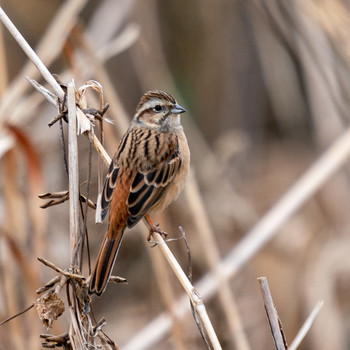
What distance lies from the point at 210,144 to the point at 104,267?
14.9 feet

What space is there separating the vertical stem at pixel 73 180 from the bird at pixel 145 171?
404 millimetres

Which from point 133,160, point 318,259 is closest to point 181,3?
point 318,259

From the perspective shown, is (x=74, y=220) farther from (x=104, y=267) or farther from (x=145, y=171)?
(x=145, y=171)

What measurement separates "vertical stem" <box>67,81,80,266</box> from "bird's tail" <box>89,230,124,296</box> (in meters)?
0.18

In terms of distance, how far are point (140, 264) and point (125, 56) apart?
7.07ft

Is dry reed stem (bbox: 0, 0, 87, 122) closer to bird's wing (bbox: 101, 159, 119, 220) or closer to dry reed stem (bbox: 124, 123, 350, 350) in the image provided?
bird's wing (bbox: 101, 159, 119, 220)

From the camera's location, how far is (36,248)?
3691 mm

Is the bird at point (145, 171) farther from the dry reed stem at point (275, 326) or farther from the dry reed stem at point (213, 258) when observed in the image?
the dry reed stem at point (275, 326)

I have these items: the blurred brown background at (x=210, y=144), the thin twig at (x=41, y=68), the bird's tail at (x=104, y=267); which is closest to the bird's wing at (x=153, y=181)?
the bird's tail at (x=104, y=267)

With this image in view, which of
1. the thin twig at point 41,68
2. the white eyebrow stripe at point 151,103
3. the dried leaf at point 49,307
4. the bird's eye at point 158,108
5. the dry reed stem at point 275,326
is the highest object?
the thin twig at point 41,68

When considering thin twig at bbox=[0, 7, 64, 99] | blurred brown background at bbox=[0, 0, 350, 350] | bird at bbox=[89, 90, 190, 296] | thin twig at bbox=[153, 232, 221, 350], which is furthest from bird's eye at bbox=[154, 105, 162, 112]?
thin twig at bbox=[153, 232, 221, 350]

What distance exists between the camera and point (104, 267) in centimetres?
278

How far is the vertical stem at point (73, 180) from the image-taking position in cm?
251

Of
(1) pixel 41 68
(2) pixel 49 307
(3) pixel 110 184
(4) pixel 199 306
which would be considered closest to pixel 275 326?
(4) pixel 199 306
